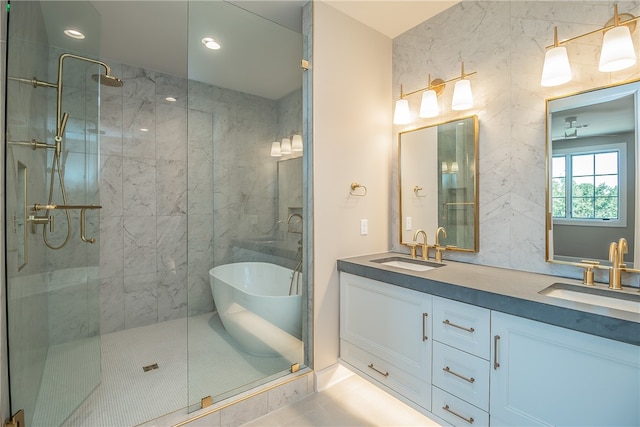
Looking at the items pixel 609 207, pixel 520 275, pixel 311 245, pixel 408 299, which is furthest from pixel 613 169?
pixel 311 245

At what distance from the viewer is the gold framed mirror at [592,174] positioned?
146 centimetres

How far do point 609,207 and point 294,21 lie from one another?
243cm

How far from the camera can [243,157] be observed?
2.02 m

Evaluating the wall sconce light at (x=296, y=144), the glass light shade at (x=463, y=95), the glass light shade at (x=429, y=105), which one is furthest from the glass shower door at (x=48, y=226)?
the glass light shade at (x=463, y=95)

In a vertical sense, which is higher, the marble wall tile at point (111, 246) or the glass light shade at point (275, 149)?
the glass light shade at point (275, 149)

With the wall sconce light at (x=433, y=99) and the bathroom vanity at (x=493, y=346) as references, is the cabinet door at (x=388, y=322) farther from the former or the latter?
the wall sconce light at (x=433, y=99)

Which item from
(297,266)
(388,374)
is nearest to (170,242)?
(297,266)

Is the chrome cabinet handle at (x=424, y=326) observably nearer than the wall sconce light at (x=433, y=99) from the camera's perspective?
Yes

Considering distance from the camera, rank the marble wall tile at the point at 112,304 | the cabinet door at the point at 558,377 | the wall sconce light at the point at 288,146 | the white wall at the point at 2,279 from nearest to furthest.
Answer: the cabinet door at the point at 558,377
the white wall at the point at 2,279
the wall sconce light at the point at 288,146
the marble wall tile at the point at 112,304

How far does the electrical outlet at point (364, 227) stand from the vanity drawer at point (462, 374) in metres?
1.02

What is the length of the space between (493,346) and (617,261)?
751mm

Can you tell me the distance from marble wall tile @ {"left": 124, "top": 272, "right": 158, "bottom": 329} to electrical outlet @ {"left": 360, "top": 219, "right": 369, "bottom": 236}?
2359 millimetres

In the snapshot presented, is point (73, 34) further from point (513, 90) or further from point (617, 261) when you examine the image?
point (617, 261)

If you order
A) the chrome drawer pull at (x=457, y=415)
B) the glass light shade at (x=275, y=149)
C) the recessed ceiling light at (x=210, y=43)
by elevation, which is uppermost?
the recessed ceiling light at (x=210, y=43)
